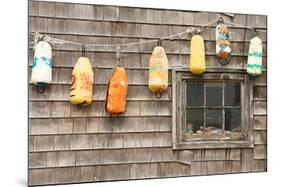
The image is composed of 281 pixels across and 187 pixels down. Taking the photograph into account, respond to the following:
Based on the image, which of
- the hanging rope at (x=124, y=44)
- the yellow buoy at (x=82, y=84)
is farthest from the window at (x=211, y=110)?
the yellow buoy at (x=82, y=84)

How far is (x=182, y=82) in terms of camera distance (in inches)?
169

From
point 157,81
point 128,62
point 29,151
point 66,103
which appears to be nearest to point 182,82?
point 157,81

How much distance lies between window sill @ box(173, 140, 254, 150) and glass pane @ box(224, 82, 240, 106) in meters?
0.46

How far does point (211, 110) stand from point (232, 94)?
0.34 m

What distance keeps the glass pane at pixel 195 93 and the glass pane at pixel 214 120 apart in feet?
0.54

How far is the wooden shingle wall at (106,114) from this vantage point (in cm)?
389

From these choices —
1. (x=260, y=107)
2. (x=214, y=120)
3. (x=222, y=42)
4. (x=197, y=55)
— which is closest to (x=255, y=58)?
(x=222, y=42)

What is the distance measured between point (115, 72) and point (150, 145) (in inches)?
35.8

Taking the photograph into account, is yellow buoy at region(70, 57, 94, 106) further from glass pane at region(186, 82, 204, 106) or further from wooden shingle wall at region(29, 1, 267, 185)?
glass pane at region(186, 82, 204, 106)

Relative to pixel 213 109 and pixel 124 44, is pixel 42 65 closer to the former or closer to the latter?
pixel 124 44

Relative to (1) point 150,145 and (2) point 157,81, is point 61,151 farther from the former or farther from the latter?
(2) point 157,81

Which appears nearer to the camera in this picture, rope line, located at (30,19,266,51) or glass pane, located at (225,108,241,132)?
rope line, located at (30,19,266,51)

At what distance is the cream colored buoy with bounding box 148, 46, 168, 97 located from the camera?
13.3 feet

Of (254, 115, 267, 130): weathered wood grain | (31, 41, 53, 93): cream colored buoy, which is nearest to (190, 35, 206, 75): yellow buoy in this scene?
(254, 115, 267, 130): weathered wood grain
